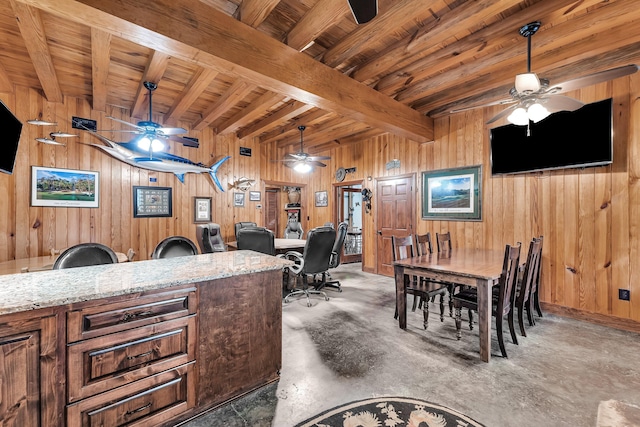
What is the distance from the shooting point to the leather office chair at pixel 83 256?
1.89m

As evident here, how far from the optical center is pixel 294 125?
507 centimetres

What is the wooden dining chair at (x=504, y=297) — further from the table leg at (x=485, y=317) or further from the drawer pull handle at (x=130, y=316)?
the drawer pull handle at (x=130, y=316)

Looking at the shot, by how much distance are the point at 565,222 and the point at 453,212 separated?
4.44 ft

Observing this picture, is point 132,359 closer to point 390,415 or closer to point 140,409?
point 140,409

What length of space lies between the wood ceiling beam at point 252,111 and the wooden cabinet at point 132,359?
3.00 metres

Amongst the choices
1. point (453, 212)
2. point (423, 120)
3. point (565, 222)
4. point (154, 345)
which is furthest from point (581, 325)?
point (154, 345)

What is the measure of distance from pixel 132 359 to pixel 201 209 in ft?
13.8

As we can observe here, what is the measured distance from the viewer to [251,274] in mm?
1791

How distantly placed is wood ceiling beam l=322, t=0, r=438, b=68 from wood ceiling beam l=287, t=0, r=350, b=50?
0.30 meters

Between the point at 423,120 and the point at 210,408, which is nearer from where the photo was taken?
the point at 210,408

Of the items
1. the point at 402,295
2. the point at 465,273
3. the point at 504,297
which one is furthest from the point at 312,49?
the point at 504,297

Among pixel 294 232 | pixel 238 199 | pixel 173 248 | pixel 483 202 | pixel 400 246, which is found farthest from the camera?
pixel 294 232

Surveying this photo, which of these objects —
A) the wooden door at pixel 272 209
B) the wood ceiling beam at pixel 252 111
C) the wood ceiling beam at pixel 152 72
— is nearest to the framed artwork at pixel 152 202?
the wood ceiling beam at pixel 152 72

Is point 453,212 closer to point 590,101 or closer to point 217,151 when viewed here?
point 590,101
